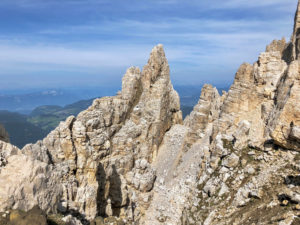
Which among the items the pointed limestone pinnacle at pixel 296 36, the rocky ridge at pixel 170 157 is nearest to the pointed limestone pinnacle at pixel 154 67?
the rocky ridge at pixel 170 157

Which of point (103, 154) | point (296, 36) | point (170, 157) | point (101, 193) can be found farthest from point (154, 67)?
point (101, 193)

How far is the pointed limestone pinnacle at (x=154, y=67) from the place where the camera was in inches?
2820

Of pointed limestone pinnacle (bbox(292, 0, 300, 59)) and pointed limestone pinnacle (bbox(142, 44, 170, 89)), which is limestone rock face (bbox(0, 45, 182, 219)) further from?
pointed limestone pinnacle (bbox(292, 0, 300, 59))

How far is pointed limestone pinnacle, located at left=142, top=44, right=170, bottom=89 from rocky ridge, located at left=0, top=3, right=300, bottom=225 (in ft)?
1.00

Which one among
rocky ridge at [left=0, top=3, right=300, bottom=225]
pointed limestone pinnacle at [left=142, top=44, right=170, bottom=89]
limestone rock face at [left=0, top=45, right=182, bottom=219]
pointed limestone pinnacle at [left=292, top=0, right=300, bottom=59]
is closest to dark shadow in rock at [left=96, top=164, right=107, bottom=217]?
limestone rock face at [left=0, top=45, right=182, bottom=219]

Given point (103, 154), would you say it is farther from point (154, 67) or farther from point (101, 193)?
point (154, 67)

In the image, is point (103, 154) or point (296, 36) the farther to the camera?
point (296, 36)

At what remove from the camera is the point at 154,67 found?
72312 mm

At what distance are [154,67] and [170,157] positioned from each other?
2701cm

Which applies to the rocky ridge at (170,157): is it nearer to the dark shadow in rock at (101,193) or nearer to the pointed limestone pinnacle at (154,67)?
the dark shadow in rock at (101,193)

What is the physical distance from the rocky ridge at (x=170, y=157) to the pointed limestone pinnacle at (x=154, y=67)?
12.0 inches

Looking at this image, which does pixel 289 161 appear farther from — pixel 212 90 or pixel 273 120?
pixel 212 90

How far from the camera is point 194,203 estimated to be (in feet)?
148

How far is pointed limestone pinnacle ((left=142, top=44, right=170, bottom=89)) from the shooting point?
235ft
